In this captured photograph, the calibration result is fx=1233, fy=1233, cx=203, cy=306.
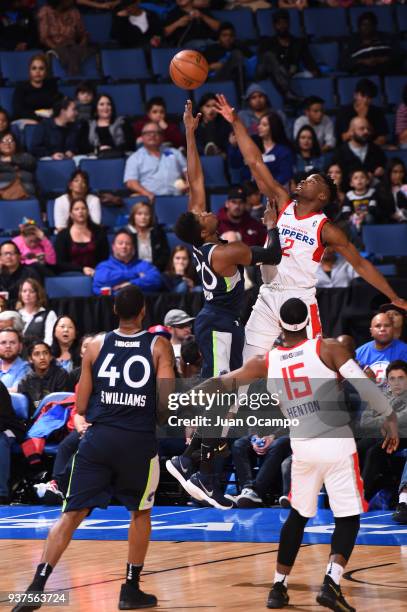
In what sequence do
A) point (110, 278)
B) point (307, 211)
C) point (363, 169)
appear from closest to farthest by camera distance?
point (307, 211), point (110, 278), point (363, 169)

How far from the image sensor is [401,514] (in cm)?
955

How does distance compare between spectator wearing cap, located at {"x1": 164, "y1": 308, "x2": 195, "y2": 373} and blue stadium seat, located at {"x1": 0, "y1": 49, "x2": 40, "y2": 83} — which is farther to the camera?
blue stadium seat, located at {"x1": 0, "y1": 49, "x2": 40, "y2": 83}

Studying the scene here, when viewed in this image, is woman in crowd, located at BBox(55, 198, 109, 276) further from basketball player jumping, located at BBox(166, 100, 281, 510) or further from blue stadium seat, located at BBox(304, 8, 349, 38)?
blue stadium seat, located at BBox(304, 8, 349, 38)

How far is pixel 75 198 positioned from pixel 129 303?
285 inches

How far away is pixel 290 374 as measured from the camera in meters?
7.02

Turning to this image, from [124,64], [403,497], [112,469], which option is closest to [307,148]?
[124,64]

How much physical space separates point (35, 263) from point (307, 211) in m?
5.50

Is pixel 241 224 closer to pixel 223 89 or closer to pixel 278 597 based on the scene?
pixel 223 89

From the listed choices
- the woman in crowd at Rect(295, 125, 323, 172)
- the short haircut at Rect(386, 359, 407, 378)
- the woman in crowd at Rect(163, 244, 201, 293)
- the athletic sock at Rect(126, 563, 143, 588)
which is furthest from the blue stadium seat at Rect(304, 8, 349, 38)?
the athletic sock at Rect(126, 563, 143, 588)

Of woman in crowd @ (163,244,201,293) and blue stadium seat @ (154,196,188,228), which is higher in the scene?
blue stadium seat @ (154,196,188,228)

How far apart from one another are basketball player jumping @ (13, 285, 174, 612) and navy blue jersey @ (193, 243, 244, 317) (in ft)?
5.03

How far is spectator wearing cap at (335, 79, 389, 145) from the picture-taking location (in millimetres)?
15641

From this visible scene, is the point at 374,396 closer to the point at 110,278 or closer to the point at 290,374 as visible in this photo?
the point at 290,374

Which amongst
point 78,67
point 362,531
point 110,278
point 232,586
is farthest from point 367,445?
point 78,67
